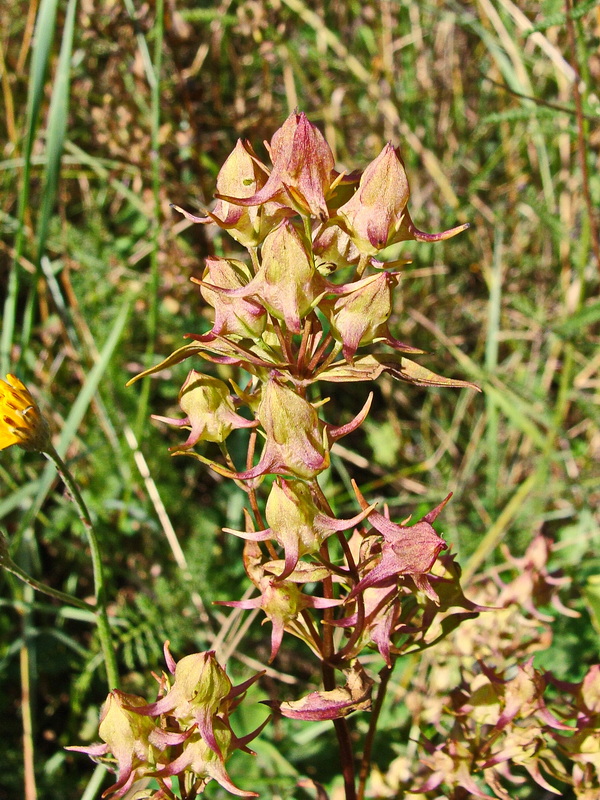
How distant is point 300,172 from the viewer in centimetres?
73

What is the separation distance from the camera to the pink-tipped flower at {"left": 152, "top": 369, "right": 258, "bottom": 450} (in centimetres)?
82

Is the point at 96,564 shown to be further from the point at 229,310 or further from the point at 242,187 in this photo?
the point at 242,187

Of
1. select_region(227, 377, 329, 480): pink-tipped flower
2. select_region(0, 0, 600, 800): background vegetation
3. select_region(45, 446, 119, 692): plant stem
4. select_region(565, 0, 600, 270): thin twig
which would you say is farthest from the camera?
select_region(0, 0, 600, 800): background vegetation

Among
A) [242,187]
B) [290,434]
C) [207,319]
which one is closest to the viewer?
[290,434]

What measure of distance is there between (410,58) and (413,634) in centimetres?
214

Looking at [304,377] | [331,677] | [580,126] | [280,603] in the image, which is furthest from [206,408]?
[580,126]

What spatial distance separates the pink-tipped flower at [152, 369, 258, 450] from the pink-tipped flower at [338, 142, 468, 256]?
23 centimetres

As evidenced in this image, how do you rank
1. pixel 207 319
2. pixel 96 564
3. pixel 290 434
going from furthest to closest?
pixel 207 319 → pixel 96 564 → pixel 290 434

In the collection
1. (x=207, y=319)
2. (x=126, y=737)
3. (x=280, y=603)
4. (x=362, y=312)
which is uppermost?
(x=362, y=312)

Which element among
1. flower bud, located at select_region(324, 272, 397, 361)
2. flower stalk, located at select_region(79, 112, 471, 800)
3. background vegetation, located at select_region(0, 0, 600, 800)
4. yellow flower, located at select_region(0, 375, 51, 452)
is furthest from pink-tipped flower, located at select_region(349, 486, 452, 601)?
background vegetation, located at select_region(0, 0, 600, 800)

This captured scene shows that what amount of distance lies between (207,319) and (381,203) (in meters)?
1.49

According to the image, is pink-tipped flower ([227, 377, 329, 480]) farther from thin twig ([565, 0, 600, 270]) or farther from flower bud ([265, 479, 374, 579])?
thin twig ([565, 0, 600, 270])

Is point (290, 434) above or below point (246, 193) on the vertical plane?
below

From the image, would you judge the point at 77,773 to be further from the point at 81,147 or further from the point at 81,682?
the point at 81,147
